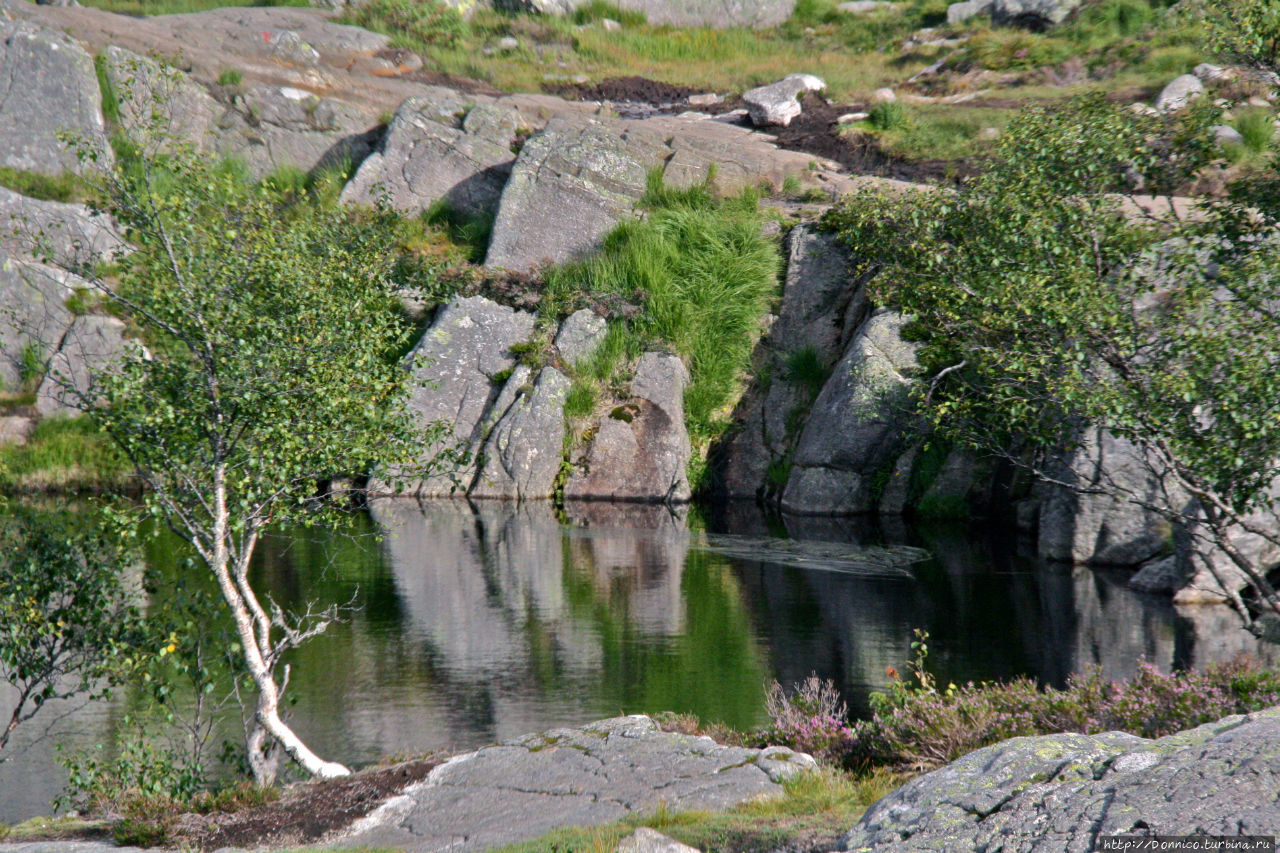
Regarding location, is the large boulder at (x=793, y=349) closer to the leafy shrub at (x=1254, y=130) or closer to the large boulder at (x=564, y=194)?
the large boulder at (x=564, y=194)

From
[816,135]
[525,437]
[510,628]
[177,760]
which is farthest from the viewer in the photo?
[816,135]

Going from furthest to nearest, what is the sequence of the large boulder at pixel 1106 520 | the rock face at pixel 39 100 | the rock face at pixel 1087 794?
the rock face at pixel 39 100 < the large boulder at pixel 1106 520 < the rock face at pixel 1087 794

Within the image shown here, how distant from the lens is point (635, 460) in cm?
3180

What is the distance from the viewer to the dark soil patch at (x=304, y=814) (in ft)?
27.8

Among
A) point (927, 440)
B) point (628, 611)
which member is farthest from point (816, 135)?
point (628, 611)

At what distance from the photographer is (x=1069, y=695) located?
1023cm

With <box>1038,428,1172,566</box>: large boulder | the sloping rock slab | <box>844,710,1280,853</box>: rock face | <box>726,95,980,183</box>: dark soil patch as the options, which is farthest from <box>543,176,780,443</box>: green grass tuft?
<box>844,710,1280,853</box>: rock face

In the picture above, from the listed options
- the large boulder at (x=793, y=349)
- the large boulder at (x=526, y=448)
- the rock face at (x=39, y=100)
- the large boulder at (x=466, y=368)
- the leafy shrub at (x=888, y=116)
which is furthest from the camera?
the leafy shrub at (x=888, y=116)

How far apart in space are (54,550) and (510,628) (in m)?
7.99

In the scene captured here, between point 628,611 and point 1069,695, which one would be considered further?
point 628,611

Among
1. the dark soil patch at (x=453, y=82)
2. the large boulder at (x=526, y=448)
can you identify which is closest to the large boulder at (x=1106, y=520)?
the large boulder at (x=526, y=448)

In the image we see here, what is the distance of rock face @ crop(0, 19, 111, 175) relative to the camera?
3712 centimetres

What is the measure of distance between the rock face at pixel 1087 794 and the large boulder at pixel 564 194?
1233 inches

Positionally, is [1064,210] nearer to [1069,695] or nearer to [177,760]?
[1069,695]
